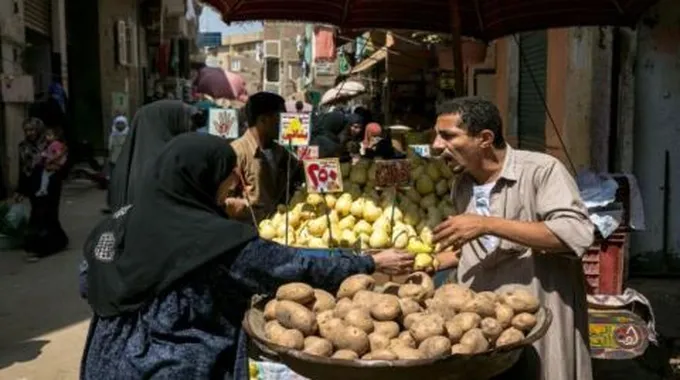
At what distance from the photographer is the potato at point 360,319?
2365 millimetres

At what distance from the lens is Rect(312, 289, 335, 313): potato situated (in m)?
2.56

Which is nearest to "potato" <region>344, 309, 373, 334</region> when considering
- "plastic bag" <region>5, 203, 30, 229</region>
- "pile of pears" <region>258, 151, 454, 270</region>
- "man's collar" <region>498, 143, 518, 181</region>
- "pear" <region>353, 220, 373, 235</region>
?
"man's collar" <region>498, 143, 518, 181</region>

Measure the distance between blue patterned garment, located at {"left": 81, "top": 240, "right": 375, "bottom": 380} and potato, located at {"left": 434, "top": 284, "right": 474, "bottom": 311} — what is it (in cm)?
38

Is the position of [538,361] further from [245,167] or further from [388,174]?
[245,167]

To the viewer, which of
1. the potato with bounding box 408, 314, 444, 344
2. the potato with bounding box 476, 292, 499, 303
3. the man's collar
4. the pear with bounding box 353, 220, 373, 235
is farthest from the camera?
the pear with bounding box 353, 220, 373, 235

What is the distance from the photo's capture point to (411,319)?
7.91 feet

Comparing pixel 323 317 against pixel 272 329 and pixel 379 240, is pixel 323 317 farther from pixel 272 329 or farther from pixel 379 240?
pixel 379 240

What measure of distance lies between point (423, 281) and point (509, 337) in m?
0.45

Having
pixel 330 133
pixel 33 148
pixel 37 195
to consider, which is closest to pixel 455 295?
pixel 330 133

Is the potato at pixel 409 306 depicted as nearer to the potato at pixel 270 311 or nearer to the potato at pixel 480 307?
the potato at pixel 480 307

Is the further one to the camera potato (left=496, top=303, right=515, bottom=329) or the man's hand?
the man's hand

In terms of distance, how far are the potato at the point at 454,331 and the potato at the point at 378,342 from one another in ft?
0.55

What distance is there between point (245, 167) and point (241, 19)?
1431 millimetres

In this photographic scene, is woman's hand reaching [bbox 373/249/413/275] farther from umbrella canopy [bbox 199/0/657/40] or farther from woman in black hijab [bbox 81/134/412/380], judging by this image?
umbrella canopy [bbox 199/0/657/40]
